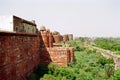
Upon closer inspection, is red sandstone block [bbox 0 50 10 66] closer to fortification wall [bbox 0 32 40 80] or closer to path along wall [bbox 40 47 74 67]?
fortification wall [bbox 0 32 40 80]

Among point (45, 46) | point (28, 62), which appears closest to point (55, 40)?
point (45, 46)

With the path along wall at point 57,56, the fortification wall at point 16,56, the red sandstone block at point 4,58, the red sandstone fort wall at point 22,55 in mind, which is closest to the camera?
the red sandstone block at point 4,58

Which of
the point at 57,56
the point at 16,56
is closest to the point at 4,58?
the point at 16,56

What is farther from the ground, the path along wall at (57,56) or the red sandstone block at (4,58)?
the red sandstone block at (4,58)

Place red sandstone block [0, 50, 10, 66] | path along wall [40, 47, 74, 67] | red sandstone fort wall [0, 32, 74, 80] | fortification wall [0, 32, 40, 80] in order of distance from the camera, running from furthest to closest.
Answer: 1. path along wall [40, 47, 74, 67]
2. red sandstone fort wall [0, 32, 74, 80]
3. fortification wall [0, 32, 40, 80]
4. red sandstone block [0, 50, 10, 66]

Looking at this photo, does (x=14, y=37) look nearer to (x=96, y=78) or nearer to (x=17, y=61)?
(x=17, y=61)

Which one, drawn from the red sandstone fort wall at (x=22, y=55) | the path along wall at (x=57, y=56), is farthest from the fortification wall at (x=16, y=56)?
the path along wall at (x=57, y=56)

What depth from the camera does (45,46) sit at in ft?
76.5

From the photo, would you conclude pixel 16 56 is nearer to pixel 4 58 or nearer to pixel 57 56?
pixel 4 58

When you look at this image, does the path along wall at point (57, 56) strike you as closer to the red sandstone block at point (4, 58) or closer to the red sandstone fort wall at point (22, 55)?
the red sandstone fort wall at point (22, 55)

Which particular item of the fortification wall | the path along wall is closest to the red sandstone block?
the fortification wall

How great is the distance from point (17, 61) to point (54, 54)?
837 centimetres

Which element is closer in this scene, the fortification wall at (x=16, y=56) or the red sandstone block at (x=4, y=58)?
the red sandstone block at (x=4, y=58)

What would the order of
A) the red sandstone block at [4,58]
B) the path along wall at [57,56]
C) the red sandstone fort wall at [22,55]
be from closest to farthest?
the red sandstone block at [4,58] → the red sandstone fort wall at [22,55] → the path along wall at [57,56]
